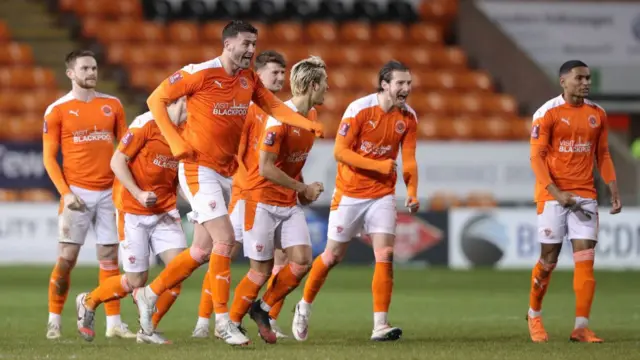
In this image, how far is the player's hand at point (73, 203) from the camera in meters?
9.41

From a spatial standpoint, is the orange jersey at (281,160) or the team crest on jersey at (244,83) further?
the orange jersey at (281,160)

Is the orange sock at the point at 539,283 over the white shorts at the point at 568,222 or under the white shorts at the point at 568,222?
under

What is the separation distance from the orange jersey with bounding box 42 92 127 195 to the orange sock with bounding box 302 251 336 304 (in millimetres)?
1743

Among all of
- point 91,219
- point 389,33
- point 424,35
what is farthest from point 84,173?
point 424,35

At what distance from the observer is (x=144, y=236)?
9391 mm

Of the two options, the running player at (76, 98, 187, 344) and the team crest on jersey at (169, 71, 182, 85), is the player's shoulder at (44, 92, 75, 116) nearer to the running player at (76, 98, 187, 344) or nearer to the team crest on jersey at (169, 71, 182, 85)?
the running player at (76, 98, 187, 344)

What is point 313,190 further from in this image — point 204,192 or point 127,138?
point 127,138

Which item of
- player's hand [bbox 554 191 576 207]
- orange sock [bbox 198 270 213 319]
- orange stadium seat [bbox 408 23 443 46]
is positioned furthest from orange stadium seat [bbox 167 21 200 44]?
player's hand [bbox 554 191 576 207]

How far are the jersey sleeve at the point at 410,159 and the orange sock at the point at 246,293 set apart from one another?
1319mm

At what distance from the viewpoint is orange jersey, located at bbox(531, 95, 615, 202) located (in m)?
9.66

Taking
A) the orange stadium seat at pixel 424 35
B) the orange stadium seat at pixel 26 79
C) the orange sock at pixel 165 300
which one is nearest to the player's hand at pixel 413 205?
the orange sock at pixel 165 300

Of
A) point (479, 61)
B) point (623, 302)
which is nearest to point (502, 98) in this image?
point (479, 61)

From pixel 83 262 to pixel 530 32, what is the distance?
12.8 metres

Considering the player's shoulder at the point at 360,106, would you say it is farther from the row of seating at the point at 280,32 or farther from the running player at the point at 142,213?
the row of seating at the point at 280,32
